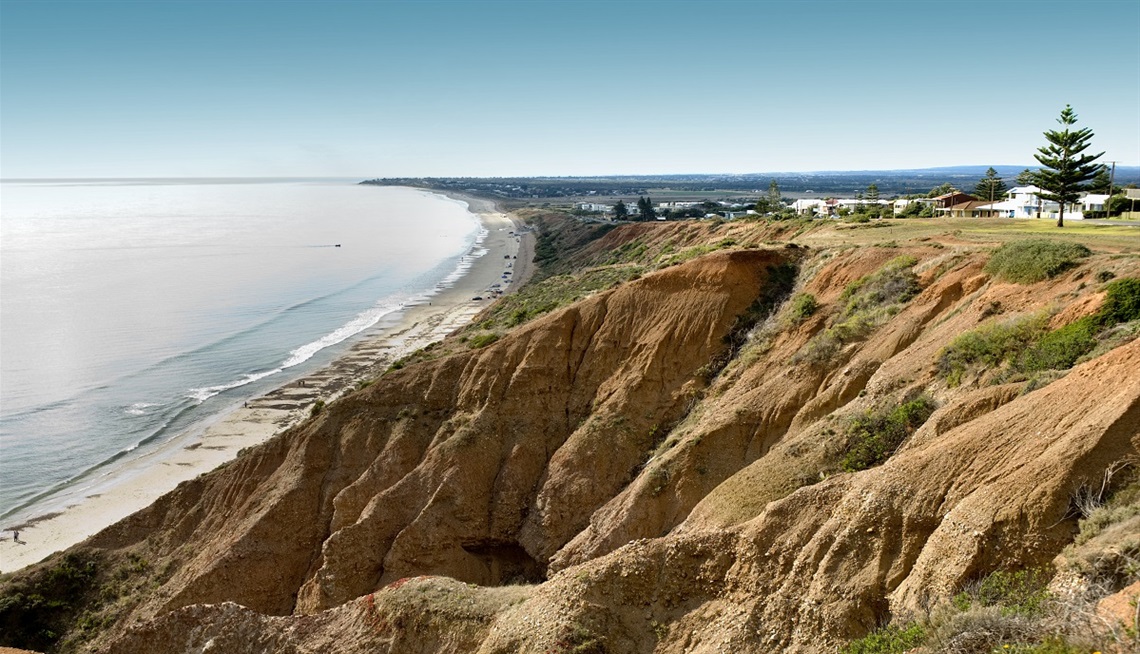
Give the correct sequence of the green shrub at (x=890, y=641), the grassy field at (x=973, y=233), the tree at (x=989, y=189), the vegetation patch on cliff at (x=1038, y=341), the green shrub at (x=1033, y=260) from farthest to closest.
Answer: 1. the tree at (x=989, y=189)
2. the grassy field at (x=973, y=233)
3. the green shrub at (x=1033, y=260)
4. the vegetation patch on cliff at (x=1038, y=341)
5. the green shrub at (x=890, y=641)

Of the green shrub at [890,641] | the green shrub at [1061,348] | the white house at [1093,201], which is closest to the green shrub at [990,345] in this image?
the green shrub at [1061,348]

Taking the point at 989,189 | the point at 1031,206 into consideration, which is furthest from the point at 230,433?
the point at 989,189

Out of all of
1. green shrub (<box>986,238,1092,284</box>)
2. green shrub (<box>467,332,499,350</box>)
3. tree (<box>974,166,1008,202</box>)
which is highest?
tree (<box>974,166,1008,202</box>)

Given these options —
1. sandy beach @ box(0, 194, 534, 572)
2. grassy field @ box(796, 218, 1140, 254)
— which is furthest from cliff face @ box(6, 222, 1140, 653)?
sandy beach @ box(0, 194, 534, 572)

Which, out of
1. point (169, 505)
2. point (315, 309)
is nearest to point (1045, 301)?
point (169, 505)

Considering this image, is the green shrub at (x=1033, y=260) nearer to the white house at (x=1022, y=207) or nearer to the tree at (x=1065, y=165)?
the tree at (x=1065, y=165)

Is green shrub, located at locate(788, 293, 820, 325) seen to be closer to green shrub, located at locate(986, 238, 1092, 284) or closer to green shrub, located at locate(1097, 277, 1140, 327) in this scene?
green shrub, located at locate(986, 238, 1092, 284)

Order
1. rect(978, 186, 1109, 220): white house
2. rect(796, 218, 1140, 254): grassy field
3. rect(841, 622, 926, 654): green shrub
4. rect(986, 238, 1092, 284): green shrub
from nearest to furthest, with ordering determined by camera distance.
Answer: rect(841, 622, 926, 654): green shrub
rect(986, 238, 1092, 284): green shrub
rect(796, 218, 1140, 254): grassy field
rect(978, 186, 1109, 220): white house
